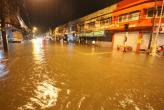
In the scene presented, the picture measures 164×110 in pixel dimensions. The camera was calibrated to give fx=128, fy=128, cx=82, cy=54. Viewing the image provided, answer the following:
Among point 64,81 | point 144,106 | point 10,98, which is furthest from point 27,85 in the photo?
point 144,106

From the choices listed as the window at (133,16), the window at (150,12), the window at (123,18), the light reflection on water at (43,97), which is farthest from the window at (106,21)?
the light reflection on water at (43,97)

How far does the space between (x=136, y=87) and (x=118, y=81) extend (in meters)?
0.91

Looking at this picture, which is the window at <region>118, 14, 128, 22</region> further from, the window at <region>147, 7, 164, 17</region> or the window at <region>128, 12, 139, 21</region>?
the window at <region>147, 7, 164, 17</region>

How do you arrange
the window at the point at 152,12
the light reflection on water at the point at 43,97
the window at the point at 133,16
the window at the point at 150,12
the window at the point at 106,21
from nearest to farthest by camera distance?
the light reflection on water at the point at 43,97
the window at the point at 152,12
the window at the point at 150,12
the window at the point at 133,16
the window at the point at 106,21

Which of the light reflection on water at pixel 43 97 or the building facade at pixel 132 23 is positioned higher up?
the building facade at pixel 132 23

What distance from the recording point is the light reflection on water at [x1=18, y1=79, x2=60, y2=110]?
3.86 m

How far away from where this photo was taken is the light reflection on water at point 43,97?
3857mm

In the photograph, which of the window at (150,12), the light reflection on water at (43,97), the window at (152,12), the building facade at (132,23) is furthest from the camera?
the window at (150,12)

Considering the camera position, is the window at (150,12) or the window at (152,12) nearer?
the window at (152,12)

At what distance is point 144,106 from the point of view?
402 centimetres

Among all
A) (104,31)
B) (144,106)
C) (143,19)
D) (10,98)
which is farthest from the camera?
(104,31)

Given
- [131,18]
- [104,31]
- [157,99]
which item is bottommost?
[157,99]

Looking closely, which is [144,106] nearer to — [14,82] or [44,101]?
[44,101]

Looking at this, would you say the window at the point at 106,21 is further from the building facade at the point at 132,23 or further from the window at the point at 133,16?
the window at the point at 133,16
